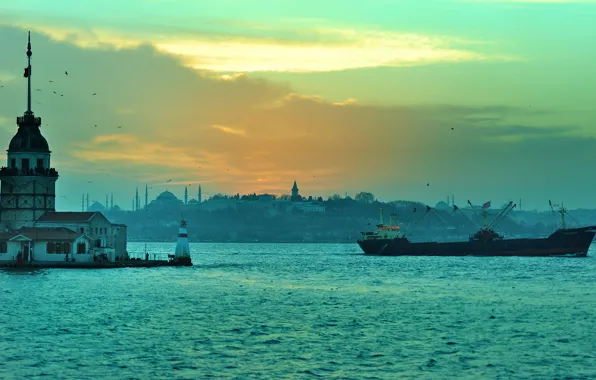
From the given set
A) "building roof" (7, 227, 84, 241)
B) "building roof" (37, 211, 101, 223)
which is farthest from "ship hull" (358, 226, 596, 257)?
"building roof" (7, 227, 84, 241)

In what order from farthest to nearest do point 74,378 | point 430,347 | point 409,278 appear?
point 409,278 < point 430,347 < point 74,378

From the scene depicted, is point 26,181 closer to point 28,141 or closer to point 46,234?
point 28,141

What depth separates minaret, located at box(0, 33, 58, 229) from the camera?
11856 cm

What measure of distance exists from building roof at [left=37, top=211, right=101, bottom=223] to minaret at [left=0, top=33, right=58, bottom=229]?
7.34 feet

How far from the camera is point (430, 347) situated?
160 feet

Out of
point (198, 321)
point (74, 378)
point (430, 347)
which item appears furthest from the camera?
point (198, 321)

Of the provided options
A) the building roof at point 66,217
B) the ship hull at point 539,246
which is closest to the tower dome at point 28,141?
the building roof at point 66,217

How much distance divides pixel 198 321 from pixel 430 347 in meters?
17.6

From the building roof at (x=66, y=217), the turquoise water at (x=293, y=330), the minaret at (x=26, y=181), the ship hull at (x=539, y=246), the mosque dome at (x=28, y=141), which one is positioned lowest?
the turquoise water at (x=293, y=330)

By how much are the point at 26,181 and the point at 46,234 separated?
1278 cm

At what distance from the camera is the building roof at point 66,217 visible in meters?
115

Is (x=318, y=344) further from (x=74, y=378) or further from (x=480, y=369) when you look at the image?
(x=74, y=378)

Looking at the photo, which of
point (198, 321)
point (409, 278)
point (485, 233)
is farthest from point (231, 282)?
point (485, 233)

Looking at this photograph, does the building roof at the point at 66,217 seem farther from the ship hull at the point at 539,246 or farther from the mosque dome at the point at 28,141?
the ship hull at the point at 539,246
